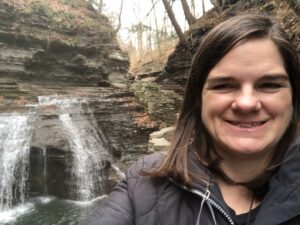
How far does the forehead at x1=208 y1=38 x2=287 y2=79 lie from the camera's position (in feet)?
4.26

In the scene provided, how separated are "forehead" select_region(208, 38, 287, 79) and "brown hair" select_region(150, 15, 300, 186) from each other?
0.07ft

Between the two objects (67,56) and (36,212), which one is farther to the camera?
(67,56)

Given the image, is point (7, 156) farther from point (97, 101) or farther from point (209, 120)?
point (209, 120)

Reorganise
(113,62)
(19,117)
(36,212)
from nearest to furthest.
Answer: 1. (36,212)
2. (19,117)
3. (113,62)

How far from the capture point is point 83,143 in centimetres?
1043

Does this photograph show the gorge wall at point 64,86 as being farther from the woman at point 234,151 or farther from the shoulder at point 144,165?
the woman at point 234,151

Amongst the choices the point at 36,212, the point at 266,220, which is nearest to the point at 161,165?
the point at 266,220

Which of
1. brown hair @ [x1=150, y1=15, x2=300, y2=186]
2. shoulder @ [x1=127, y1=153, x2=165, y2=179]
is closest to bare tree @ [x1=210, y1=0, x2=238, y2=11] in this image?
brown hair @ [x1=150, y1=15, x2=300, y2=186]

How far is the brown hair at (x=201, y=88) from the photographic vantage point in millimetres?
1337

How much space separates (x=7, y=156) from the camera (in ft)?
30.3

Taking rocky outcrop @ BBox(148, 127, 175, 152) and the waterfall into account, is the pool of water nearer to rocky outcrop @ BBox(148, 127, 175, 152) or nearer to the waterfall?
the waterfall

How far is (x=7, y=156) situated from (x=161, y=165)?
8711 mm

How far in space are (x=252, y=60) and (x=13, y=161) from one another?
Result: 29.4 ft

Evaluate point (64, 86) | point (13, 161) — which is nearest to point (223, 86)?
point (13, 161)
